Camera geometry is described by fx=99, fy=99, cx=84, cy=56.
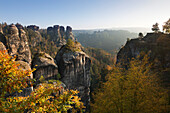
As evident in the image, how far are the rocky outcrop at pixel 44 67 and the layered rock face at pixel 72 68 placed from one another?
90.6 inches

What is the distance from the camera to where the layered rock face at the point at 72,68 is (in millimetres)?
26500

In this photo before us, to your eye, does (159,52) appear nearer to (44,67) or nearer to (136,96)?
(136,96)

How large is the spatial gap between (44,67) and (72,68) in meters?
7.40

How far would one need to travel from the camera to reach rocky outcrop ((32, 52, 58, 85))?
22375 millimetres

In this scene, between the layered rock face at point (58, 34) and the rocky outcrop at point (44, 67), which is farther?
the layered rock face at point (58, 34)

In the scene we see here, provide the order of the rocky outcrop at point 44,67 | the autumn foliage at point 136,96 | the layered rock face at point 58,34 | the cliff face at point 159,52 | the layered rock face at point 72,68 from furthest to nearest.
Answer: the layered rock face at point 58,34 < the layered rock face at point 72,68 < the cliff face at point 159,52 < the rocky outcrop at point 44,67 < the autumn foliage at point 136,96

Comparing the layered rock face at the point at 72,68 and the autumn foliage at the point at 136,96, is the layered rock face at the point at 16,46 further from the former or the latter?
the autumn foliage at the point at 136,96

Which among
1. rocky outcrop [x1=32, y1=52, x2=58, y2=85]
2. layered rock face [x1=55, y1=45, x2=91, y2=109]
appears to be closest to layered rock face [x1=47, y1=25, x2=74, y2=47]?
layered rock face [x1=55, y1=45, x2=91, y2=109]

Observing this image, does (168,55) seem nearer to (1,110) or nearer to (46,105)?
(46,105)

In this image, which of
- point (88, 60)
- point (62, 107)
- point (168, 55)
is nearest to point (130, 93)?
point (62, 107)

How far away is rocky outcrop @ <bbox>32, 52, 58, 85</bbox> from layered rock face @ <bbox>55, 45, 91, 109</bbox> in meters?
2.30

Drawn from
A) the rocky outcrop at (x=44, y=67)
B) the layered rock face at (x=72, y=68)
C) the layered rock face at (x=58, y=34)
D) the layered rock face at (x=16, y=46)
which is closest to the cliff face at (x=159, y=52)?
the layered rock face at (x=72, y=68)

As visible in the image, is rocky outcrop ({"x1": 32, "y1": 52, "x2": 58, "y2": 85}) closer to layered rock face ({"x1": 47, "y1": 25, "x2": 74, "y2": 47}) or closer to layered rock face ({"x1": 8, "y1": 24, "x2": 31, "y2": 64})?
layered rock face ({"x1": 8, "y1": 24, "x2": 31, "y2": 64})

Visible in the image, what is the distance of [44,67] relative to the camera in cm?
2309
